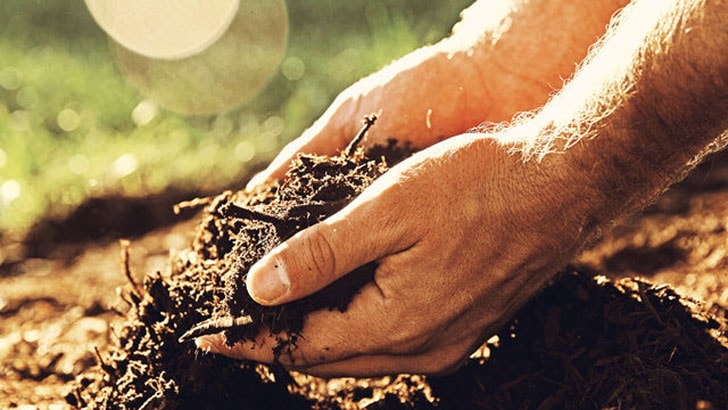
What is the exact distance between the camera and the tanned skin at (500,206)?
4.63ft

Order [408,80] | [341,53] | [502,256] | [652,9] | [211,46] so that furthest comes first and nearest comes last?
[211,46], [341,53], [408,80], [502,256], [652,9]

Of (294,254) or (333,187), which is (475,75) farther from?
(294,254)

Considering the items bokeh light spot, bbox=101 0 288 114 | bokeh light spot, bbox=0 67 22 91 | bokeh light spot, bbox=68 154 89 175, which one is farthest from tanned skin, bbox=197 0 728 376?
bokeh light spot, bbox=0 67 22 91

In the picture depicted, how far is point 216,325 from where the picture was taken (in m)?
1.57

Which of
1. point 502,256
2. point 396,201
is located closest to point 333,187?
point 396,201

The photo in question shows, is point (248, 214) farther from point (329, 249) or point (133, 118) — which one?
point (133, 118)

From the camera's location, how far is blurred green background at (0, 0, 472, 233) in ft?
12.4

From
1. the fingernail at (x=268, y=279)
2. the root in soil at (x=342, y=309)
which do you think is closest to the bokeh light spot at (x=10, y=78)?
the root in soil at (x=342, y=309)

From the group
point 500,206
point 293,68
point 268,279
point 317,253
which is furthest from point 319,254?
point 293,68

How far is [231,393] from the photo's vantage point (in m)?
1.78

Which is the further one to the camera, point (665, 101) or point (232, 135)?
point (232, 135)

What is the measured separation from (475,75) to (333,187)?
87 cm

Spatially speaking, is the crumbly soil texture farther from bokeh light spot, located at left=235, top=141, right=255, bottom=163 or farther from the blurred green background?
bokeh light spot, located at left=235, top=141, right=255, bottom=163

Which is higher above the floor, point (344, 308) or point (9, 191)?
point (9, 191)
